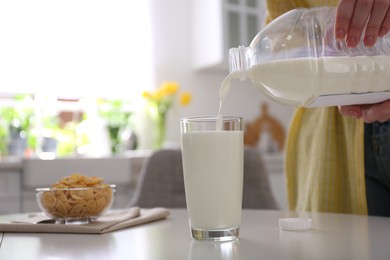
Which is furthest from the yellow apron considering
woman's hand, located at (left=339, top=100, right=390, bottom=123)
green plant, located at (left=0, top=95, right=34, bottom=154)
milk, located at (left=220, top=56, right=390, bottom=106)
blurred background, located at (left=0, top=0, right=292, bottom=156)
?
green plant, located at (left=0, top=95, right=34, bottom=154)

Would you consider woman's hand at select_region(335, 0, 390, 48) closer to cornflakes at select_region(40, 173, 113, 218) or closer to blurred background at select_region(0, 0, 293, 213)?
cornflakes at select_region(40, 173, 113, 218)

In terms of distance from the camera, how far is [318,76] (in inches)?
29.3

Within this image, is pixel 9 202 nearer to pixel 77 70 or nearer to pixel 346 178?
pixel 77 70

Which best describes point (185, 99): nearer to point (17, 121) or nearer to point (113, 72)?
point (113, 72)

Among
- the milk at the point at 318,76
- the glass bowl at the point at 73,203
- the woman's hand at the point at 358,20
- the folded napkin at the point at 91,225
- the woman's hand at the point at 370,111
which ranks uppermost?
the woman's hand at the point at 358,20

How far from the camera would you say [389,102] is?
32.0 inches

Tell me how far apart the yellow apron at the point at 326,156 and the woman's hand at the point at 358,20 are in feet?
1.31

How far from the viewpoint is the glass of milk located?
663 millimetres

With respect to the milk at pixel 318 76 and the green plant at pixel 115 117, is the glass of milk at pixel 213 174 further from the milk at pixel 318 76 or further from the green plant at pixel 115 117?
the green plant at pixel 115 117

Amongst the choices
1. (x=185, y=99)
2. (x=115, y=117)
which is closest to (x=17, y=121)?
(x=115, y=117)

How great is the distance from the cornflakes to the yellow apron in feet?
1.78

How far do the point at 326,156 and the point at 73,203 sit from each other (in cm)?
62

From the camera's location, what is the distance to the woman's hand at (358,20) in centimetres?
72

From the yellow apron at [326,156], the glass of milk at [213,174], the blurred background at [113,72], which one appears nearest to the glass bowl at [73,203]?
the glass of milk at [213,174]
